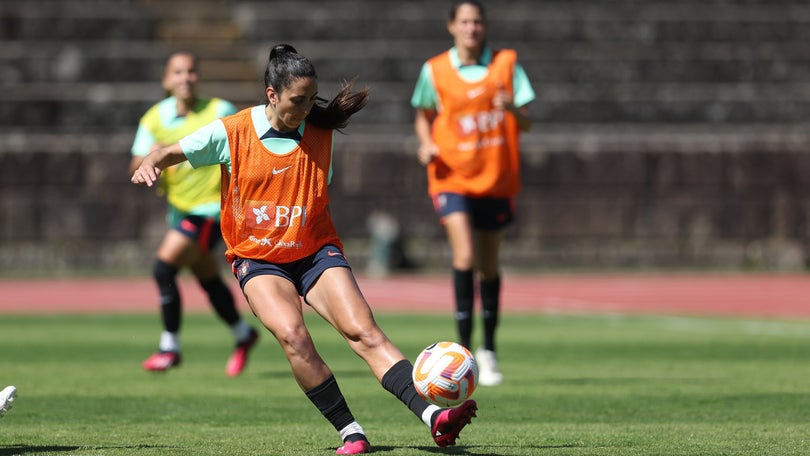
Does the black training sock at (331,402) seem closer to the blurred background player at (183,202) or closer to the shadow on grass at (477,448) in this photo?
the shadow on grass at (477,448)

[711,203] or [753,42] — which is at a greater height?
[753,42]

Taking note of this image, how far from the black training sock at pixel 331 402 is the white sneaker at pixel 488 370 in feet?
11.3

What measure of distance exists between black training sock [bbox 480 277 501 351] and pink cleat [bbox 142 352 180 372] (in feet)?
7.72

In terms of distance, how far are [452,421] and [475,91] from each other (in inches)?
191

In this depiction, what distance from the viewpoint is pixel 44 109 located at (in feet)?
83.3

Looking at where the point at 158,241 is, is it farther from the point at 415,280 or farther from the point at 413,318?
the point at 413,318

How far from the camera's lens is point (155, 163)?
254 inches

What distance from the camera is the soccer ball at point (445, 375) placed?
6152mm

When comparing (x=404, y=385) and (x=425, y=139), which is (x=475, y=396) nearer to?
(x=425, y=139)

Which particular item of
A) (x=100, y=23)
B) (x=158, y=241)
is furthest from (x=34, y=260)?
(x=100, y=23)

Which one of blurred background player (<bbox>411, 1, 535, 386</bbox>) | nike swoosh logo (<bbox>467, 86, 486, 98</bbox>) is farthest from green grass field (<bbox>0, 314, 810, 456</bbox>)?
nike swoosh logo (<bbox>467, 86, 486, 98</bbox>)

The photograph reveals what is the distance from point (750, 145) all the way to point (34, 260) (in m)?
12.7

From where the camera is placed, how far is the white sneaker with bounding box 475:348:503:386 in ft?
32.3

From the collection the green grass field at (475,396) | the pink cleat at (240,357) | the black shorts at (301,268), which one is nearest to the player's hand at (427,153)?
the green grass field at (475,396)
